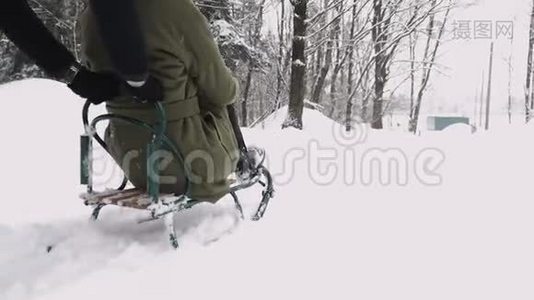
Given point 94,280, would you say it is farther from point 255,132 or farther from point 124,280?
point 255,132

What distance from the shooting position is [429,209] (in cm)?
372

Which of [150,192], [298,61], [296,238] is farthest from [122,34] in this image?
[298,61]

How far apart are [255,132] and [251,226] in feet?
15.4

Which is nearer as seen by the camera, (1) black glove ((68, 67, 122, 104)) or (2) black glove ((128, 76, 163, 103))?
(2) black glove ((128, 76, 163, 103))

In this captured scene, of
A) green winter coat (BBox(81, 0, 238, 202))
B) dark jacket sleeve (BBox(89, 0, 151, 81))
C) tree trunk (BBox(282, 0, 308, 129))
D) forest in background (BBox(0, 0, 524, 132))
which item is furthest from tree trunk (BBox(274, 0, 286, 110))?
dark jacket sleeve (BBox(89, 0, 151, 81))

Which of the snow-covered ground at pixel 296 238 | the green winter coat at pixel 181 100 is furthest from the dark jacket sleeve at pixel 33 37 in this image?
the snow-covered ground at pixel 296 238

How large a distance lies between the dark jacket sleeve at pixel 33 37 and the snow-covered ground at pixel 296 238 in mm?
961

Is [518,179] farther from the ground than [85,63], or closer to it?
closer to it

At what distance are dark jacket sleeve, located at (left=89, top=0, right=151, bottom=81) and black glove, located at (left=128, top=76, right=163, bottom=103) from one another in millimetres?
120

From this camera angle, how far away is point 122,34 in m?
2.30

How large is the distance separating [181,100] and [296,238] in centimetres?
100

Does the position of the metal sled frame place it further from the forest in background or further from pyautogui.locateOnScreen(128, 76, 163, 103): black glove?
the forest in background

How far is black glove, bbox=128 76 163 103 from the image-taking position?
2.52m

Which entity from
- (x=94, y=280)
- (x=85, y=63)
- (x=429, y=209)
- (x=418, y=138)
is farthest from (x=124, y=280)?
(x=418, y=138)
